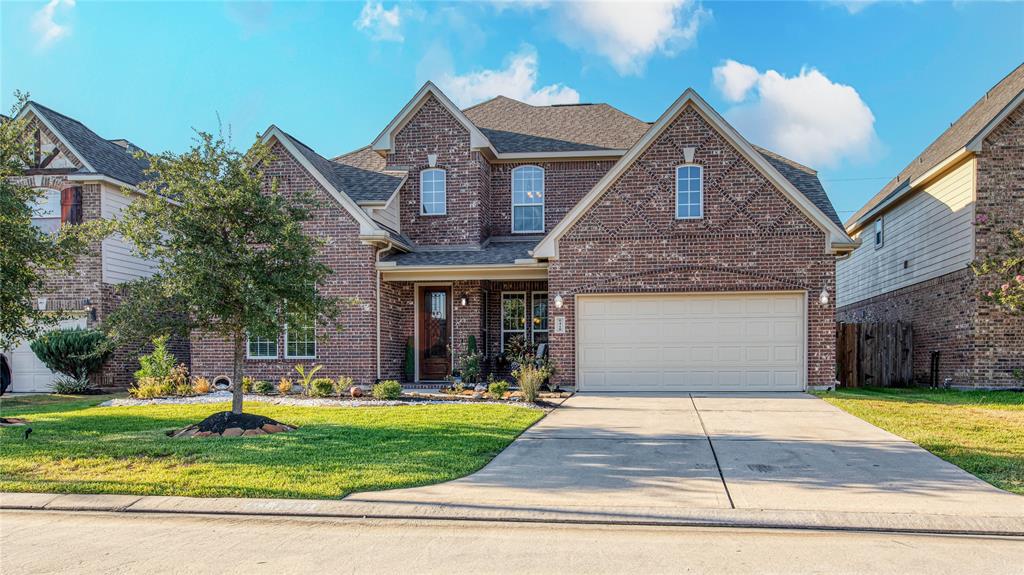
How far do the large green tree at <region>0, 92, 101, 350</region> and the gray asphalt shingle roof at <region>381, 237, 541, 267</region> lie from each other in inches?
275

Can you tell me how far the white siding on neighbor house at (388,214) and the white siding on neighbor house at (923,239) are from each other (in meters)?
12.3

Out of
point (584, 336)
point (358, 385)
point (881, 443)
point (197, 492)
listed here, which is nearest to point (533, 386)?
point (584, 336)

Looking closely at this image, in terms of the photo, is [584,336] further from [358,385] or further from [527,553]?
[527,553]

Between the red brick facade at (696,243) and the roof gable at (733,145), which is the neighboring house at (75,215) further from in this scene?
the red brick facade at (696,243)

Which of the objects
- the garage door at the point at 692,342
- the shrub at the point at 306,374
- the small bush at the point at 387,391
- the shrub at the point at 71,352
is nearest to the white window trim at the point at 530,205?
the garage door at the point at 692,342

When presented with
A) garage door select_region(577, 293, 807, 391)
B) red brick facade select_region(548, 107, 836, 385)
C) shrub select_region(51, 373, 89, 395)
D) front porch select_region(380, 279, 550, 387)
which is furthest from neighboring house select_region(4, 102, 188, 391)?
garage door select_region(577, 293, 807, 391)

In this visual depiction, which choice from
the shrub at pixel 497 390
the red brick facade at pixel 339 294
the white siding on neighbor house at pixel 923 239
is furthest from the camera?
the red brick facade at pixel 339 294

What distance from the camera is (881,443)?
30.7 feet

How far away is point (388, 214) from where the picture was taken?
18.5 meters

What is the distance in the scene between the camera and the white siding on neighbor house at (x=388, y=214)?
17766 mm

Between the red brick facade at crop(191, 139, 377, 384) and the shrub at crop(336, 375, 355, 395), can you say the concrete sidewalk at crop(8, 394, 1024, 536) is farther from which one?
the red brick facade at crop(191, 139, 377, 384)

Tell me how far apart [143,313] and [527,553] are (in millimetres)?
7548

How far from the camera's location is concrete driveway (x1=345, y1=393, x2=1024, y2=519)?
6523 mm

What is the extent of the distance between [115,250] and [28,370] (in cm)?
366
